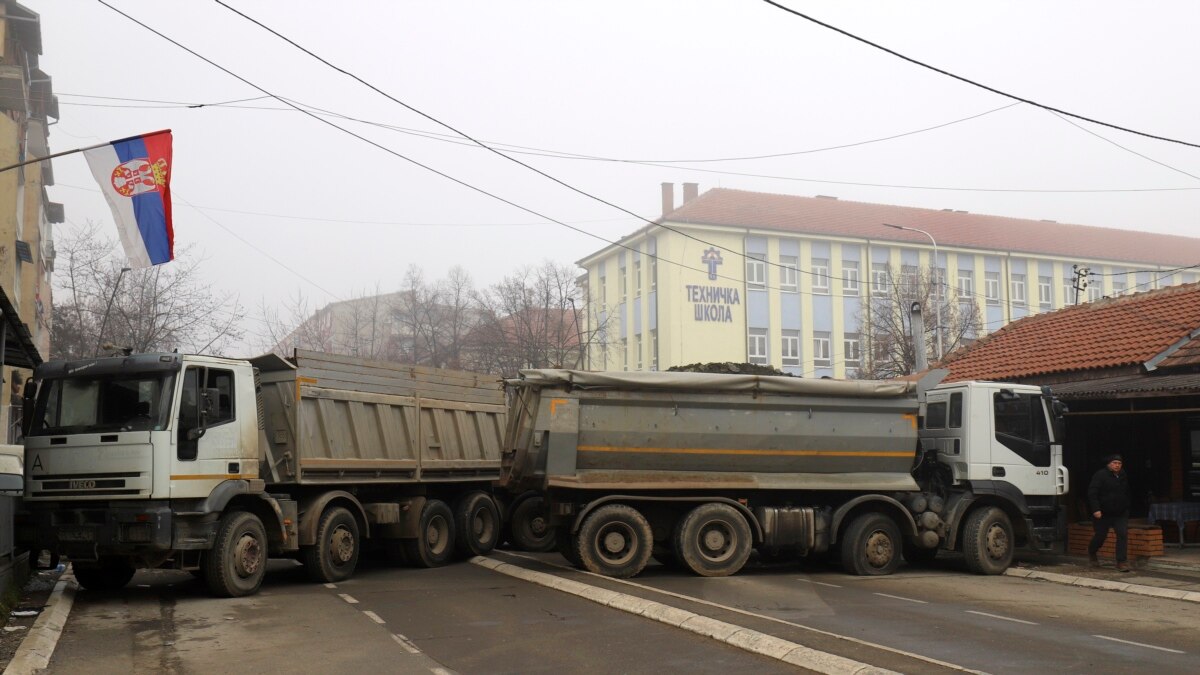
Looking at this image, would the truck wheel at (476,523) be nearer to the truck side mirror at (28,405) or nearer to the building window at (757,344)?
the truck side mirror at (28,405)

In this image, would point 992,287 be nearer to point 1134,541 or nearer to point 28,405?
point 1134,541

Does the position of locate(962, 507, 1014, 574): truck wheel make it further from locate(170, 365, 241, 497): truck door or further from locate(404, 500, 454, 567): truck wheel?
locate(170, 365, 241, 497): truck door

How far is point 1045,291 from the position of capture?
201 feet

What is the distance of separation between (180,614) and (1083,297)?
195 ft

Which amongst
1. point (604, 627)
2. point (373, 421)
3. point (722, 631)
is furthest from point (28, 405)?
point (722, 631)

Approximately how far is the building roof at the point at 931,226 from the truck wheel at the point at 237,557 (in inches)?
1596

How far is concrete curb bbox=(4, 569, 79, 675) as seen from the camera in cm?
824

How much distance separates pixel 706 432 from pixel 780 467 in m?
1.18

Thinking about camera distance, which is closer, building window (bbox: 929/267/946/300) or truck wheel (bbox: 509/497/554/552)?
truck wheel (bbox: 509/497/554/552)

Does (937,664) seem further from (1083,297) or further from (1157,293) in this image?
(1083,297)

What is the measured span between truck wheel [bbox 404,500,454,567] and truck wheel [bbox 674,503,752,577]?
4053 mm

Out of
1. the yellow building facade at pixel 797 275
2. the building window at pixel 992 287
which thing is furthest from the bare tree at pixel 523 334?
the building window at pixel 992 287

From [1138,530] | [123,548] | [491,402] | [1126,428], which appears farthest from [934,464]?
[123,548]

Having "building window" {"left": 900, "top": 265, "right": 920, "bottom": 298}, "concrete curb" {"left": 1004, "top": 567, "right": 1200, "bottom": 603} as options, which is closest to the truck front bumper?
"concrete curb" {"left": 1004, "top": 567, "right": 1200, "bottom": 603}
